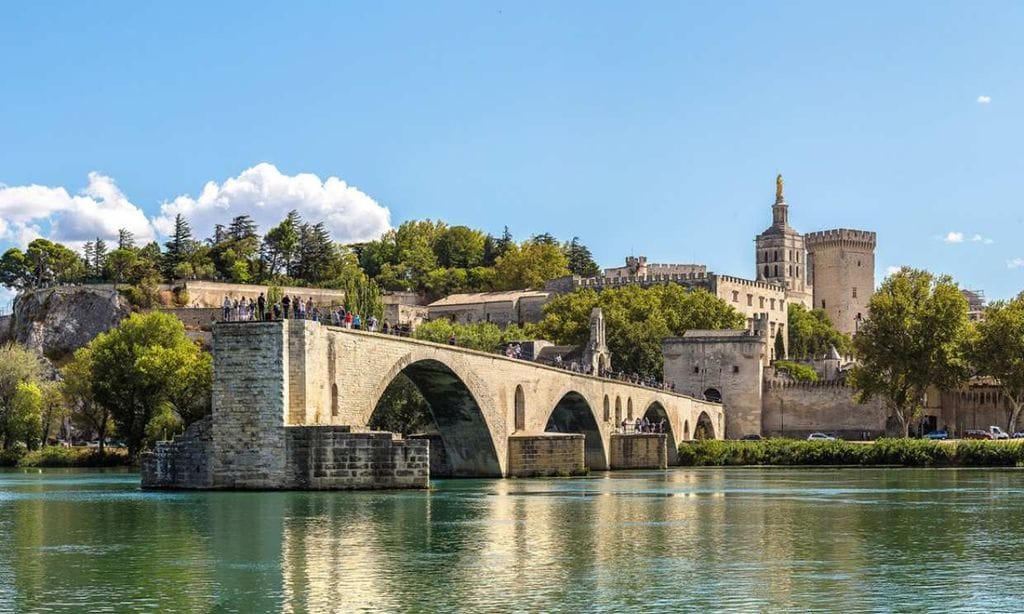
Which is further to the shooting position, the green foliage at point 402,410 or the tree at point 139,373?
the tree at point 139,373

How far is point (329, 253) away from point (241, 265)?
10.1 meters

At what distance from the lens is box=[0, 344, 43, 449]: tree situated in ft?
274

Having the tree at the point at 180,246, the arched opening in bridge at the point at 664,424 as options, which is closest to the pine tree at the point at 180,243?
the tree at the point at 180,246

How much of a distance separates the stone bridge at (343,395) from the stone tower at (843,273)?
94.2 metres

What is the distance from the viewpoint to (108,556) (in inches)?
1083

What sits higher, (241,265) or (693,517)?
(241,265)

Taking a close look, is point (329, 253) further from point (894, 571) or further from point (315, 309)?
point (894, 571)

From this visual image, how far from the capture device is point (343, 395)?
143 ft

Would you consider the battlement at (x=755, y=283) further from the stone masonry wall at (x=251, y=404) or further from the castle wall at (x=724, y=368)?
the stone masonry wall at (x=251, y=404)

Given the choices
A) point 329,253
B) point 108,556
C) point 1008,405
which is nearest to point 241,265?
point 329,253

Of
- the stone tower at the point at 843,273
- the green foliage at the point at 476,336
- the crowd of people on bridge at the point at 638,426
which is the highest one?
the stone tower at the point at 843,273

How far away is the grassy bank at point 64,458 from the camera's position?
79.4 m

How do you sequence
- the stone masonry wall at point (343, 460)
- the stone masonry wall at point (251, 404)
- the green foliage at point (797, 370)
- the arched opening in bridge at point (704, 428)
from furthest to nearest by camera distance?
the green foliage at point (797, 370)
the arched opening in bridge at point (704, 428)
the stone masonry wall at point (251, 404)
the stone masonry wall at point (343, 460)

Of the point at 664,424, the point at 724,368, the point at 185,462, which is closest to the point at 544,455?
the point at 185,462
